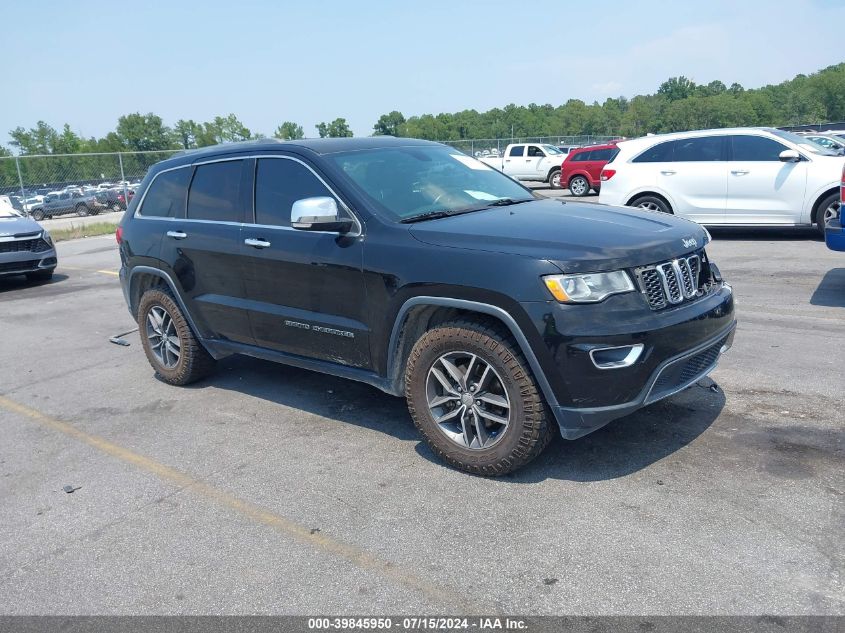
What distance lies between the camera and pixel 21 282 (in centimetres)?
1259

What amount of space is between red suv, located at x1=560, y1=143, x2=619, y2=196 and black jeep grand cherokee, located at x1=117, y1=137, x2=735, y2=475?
18.3 m

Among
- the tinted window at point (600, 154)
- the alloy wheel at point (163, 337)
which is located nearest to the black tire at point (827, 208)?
the alloy wheel at point (163, 337)

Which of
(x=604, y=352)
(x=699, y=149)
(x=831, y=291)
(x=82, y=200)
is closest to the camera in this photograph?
(x=604, y=352)

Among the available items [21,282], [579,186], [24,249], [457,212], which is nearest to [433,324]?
[457,212]

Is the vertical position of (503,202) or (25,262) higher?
(503,202)

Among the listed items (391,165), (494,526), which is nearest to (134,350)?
(391,165)

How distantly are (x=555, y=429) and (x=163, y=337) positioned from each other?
3.51m

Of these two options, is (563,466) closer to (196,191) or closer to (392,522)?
(392,522)

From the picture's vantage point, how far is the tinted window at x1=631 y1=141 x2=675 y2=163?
11961 mm

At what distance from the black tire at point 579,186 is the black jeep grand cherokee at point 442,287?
61.2 feet

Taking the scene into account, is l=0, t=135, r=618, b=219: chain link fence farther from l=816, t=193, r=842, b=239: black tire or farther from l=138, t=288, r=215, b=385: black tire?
l=138, t=288, r=215, b=385: black tire

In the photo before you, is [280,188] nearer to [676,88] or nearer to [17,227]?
[17,227]

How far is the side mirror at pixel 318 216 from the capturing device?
4348 millimetres

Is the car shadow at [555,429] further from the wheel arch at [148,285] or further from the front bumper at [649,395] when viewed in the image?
the wheel arch at [148,285]
